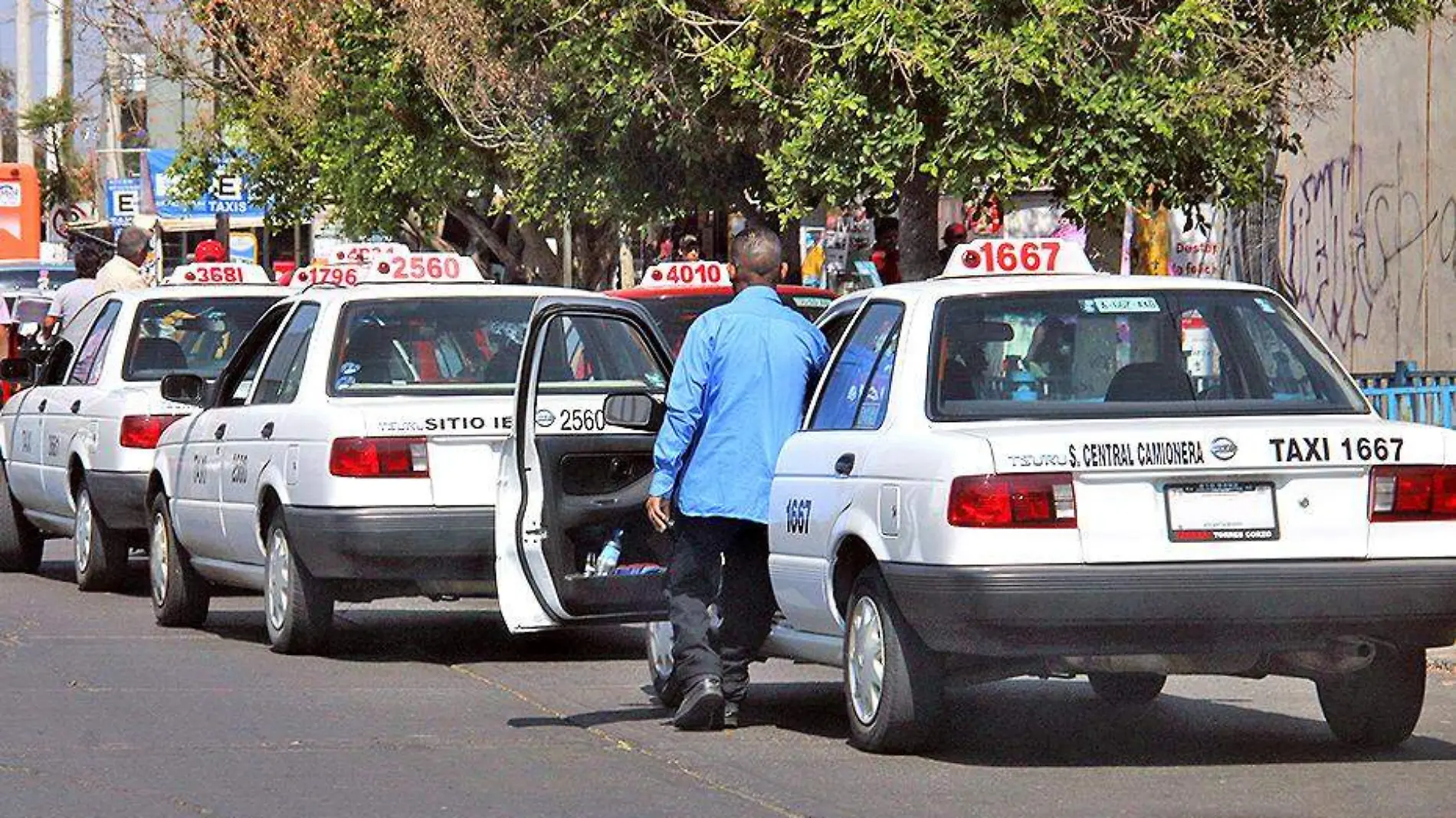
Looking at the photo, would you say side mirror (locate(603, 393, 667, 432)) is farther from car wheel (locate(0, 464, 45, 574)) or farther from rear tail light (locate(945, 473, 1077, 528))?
car wheel (locate(0, 464, 45, 574))

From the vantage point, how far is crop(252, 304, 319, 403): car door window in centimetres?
1212

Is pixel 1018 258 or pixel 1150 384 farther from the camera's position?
pixel 1018 258

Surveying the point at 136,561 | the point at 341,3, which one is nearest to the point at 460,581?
the point at 136,561

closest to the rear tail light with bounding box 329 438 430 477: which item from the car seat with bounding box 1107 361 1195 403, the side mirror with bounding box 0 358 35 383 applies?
the car seat with bounding box 1107 361 1195 403

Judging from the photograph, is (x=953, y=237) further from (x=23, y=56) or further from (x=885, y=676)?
(x=23, y=56)

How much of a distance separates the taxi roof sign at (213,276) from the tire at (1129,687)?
6827 millimetres

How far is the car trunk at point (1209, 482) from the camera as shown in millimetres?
8109

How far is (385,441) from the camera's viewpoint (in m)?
11.2

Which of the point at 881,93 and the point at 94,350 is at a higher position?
the point at 881,93

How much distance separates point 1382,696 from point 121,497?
7.58m

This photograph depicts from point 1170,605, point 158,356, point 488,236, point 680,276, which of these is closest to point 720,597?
point 1170,605

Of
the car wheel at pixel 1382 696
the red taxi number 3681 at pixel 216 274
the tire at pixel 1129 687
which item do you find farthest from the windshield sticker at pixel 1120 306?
the red taxi number 3681 at pixel 216 274

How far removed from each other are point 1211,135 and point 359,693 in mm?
9539

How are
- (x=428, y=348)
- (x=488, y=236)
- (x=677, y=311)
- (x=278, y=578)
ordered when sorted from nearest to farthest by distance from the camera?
(x=278, y=578) → (x=428, y=348) → (x=677, y=311) → (x=488, y=236)
